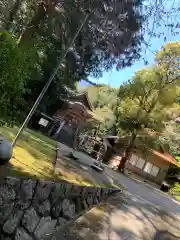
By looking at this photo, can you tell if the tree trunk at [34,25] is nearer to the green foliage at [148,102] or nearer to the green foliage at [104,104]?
the green foliage at [148,102]

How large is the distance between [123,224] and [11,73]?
451 cm

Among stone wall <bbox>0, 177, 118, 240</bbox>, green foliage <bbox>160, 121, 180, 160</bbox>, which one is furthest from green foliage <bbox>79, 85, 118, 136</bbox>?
stone wall <bbox>0, 177, 118, 240</bbox>

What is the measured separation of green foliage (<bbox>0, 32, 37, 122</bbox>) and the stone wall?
4.57 ft

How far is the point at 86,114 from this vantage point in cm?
2545

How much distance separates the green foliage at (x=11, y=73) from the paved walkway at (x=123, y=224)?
2.62 meters

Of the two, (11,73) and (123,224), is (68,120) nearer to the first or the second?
(123,224)

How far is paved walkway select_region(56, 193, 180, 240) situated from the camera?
6.74m

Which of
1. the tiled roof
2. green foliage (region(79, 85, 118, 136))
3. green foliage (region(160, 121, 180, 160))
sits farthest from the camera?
green foliage (region(79, 85, 118, 136))

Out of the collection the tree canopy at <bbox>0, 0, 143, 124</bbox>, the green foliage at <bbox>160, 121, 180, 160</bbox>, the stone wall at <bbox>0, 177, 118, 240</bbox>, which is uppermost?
the green foliage at <bbox>160, 121, 180, 160</bbox>

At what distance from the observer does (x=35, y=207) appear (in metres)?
6.54

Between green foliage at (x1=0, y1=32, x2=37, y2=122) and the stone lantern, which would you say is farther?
the stone lantern

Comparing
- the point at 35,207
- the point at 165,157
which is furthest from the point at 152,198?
the point at 165,157

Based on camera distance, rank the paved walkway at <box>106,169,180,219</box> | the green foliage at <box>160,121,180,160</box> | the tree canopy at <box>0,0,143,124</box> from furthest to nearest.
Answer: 1. the green foliage at <box>160,121,180,160</box>
2. the paved walkway at <box>106,169,180,219</box>
3. the tree canopy at <box>0,0,143,124</box>

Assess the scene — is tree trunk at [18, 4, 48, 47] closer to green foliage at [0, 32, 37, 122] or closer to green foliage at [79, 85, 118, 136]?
green foliage at [0, 32, 37, 122]
